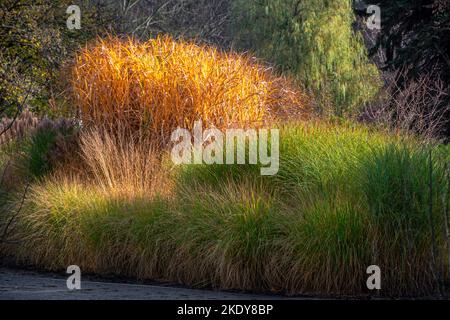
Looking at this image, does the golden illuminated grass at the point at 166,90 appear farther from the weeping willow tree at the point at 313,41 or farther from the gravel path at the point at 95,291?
the weeping willow tree at the point at 313,41

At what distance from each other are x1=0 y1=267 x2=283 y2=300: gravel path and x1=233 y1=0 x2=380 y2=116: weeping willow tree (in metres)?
19.4

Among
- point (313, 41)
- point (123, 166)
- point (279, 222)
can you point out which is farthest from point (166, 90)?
point (313, 41)

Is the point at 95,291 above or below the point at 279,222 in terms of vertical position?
below

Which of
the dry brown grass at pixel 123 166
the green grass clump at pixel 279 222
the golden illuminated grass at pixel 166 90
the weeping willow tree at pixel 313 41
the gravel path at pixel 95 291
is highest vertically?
the weeping willow tree at pixel 313 41

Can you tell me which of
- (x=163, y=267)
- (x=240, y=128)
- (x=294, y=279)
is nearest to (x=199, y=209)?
(x=163, y=267)

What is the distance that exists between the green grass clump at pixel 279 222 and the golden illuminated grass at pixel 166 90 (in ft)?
6.67

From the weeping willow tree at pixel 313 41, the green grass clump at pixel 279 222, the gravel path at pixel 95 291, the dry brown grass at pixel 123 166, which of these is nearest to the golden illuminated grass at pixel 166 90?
the dry brown grass at pixel 123 166

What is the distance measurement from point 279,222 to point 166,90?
15.0ft

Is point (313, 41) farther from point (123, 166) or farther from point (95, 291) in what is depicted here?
point (95, 291)

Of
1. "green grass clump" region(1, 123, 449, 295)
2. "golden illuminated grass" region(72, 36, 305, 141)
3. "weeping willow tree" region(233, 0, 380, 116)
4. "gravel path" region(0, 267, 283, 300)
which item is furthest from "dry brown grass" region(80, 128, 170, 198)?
"weeping willow tree" region(233, 0, 380, 116)

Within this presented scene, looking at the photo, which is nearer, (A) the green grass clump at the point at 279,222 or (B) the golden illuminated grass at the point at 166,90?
(A) the green grass clump at the point at 279,222

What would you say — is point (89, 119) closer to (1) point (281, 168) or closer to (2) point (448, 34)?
(1) point (281, 168)

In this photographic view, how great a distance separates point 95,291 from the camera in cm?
944

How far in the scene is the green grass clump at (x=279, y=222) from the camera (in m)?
9.12
